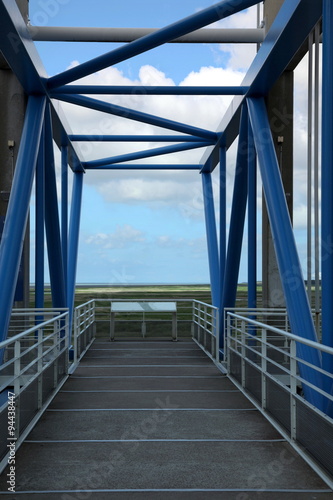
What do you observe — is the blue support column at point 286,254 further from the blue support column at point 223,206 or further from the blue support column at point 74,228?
the blue support column at point 74,228

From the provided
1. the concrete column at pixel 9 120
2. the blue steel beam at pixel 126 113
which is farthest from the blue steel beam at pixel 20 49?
the concrete column at pixel 9 120

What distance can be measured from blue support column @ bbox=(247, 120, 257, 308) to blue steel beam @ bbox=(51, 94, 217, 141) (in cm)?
272

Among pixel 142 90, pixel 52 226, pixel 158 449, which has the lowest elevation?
pixel 158 449

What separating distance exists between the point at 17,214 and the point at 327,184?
418 cm

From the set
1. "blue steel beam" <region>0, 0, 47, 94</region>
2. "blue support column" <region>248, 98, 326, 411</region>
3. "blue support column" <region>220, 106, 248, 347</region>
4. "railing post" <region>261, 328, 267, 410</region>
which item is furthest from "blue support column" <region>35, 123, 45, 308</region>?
"railing post" <region>261, 328, 267, 410</region>

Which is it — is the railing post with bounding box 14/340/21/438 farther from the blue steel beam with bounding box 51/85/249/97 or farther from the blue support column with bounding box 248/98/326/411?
the blue steel beam with bounding box 51/85/249/97

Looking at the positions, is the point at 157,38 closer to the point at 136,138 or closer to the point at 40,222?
the point at 40,222

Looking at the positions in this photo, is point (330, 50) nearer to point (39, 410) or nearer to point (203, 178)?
point (39, 410)

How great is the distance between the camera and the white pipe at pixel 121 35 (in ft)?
46.4

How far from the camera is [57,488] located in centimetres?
512

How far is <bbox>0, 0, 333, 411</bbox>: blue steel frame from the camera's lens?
6.37 m

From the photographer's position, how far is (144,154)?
17.0m

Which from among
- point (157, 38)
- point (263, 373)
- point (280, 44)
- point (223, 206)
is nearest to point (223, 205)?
point (223, 206)

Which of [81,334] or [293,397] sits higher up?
[81,334]
